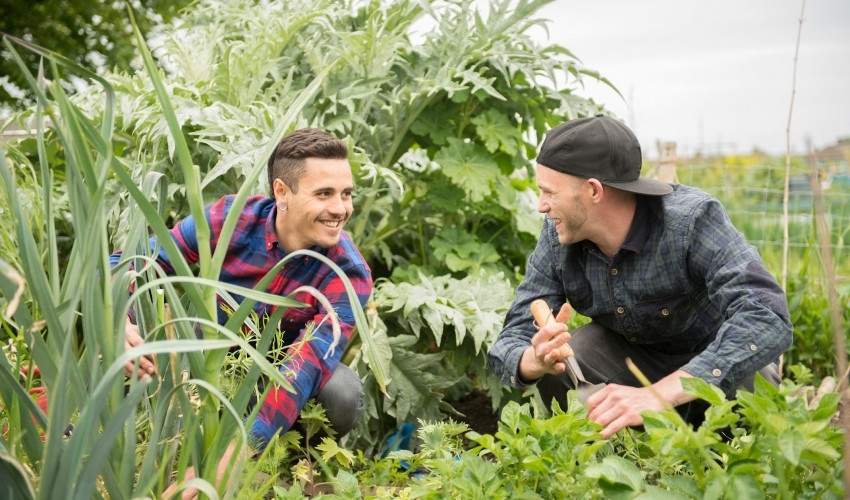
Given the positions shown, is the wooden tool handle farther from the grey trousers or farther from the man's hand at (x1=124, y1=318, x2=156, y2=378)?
the man's hand at (x1=124, y1=318, x2=156, y2=378)

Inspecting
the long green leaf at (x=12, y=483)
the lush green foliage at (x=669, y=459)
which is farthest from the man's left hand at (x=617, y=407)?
the long green leaf at (x=12, y=483)

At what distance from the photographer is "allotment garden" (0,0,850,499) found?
59.3 inches

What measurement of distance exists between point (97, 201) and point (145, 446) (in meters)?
0.68

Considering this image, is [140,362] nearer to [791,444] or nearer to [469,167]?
[791,444]

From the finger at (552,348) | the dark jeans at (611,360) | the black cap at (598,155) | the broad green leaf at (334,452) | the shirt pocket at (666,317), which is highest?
the black cap at (598,155)

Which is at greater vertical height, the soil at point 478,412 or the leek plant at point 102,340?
the leek plant at point 102,340

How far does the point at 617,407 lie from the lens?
2.16 metres

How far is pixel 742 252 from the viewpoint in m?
2.61

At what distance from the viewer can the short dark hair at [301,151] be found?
2.93 meters

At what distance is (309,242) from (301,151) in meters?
0.28

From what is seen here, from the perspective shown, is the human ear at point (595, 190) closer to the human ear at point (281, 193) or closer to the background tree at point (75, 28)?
the human ear at point (281, 193)

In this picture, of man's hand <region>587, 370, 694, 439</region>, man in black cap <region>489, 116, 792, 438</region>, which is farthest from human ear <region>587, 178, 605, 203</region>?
man's hand <region>587, 370, 694, 439</region>

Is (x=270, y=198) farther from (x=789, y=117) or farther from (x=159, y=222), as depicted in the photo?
(x=789, y=117)

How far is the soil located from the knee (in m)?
0.84
